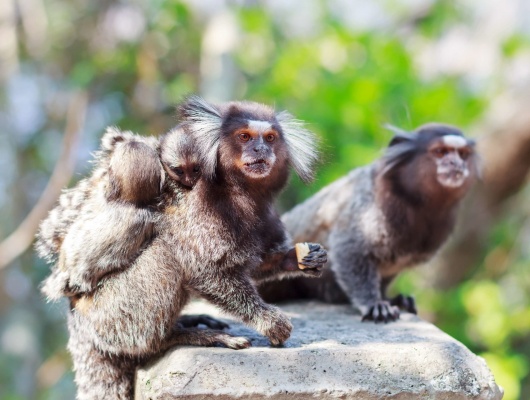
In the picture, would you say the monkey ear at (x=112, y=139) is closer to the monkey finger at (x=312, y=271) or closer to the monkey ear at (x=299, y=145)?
the monkey ear at (x=299, y=145)

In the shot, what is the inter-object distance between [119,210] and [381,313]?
1994mm

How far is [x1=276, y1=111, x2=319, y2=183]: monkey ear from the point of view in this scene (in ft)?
11.9

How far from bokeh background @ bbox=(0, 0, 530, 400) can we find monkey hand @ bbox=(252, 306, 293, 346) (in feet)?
11.3

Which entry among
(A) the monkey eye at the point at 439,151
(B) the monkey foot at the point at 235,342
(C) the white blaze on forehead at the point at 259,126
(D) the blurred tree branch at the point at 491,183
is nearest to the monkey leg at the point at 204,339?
(B) the monkey foot at the point at 235,342

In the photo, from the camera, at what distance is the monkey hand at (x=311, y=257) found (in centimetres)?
348

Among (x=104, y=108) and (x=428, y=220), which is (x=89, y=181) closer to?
(x=428, y=220)

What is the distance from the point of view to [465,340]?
8.07 m

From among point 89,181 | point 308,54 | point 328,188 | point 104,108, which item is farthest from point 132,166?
point 104,108

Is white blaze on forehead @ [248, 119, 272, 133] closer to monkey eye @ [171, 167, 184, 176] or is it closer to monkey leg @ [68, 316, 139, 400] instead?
monkey eye @ [171, 167, 184, 176]

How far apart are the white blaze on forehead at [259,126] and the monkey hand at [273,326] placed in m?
0.92

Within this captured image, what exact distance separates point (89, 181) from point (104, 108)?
24.3 ft

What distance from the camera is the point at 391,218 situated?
484 centimetres

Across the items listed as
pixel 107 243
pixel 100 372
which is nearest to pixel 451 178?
pixel 107 243

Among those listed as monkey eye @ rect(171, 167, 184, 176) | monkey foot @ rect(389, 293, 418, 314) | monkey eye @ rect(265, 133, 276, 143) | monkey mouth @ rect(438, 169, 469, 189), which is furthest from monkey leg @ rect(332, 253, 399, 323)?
monkey eye @ rect(171, 167, 184, 176)
